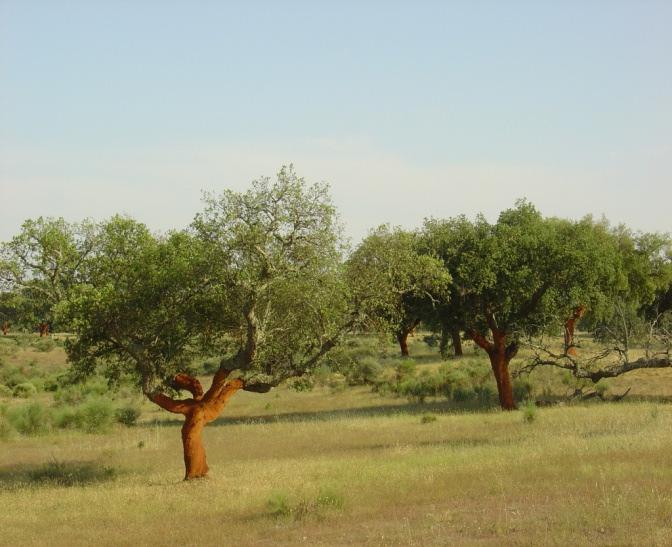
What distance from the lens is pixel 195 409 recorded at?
72.8 feet

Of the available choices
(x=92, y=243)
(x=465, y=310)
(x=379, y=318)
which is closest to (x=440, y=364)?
(x=465, y=310)

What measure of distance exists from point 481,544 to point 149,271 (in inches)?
494

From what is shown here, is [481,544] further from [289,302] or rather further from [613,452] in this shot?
[289,302]

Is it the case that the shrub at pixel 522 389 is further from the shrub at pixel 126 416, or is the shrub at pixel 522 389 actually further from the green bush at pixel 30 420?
the green bush at pixel 30 420

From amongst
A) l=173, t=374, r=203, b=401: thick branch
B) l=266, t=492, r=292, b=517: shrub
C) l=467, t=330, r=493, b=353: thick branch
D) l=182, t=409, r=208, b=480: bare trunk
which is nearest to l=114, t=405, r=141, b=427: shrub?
l=173, t=374, r=203, b=401: thick branch

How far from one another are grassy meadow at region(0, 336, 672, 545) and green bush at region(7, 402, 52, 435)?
5.7 inches

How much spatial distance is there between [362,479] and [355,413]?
20.2 meters

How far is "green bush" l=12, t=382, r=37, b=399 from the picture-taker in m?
51.8

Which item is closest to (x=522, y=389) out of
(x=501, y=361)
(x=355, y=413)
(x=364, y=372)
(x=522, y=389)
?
(x=522, y=389)

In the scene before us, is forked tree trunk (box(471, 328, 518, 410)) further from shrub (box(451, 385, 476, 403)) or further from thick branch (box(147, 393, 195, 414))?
thick branch (box(147, 393, 195, 414))

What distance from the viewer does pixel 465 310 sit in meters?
36.6

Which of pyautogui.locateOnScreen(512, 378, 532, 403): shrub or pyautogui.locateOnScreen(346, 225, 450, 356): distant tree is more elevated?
pyautogui.locateOnScreen(346, 225, 450, 356): distant tree

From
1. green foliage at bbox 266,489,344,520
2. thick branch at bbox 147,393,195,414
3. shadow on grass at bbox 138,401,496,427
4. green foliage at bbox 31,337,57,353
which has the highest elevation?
green foliage at bbox 31,337,57,353

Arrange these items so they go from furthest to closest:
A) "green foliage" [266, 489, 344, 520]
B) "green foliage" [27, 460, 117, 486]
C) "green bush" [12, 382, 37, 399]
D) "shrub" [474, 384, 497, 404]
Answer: "green bush" [12, 382, 37, 399], "shrub" [474, 384, 497, 404], "green foliage" [27, 460, 117, 486], "green foliage" [266, 489, 344, 520]
